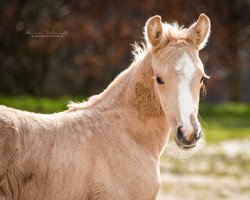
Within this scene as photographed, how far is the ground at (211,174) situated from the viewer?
438 inches

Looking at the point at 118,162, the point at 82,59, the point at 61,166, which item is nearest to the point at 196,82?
the point at 118,162

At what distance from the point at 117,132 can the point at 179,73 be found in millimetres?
871

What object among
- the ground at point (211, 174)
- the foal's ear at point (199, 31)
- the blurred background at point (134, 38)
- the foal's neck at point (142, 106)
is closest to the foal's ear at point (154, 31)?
the foal's neck at point (142, 106)

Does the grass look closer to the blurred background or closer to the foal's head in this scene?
the blurred background

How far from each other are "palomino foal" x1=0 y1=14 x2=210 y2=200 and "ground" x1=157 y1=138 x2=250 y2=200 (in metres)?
3.66

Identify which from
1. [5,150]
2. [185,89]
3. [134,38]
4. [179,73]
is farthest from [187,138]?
[134,38]

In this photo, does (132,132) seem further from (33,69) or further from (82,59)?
(33,69)

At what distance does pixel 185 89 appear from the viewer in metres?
5.41

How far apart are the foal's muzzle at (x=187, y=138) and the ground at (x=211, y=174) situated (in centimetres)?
426

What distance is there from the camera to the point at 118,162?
18.3ft

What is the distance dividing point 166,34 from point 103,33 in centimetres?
1061

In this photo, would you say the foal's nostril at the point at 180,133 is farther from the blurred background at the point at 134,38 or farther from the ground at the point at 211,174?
the blurred background at the point at 134,38

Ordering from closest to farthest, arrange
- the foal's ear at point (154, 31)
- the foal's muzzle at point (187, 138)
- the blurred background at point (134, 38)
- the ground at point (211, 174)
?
the foal's muzzle at point (187, 138) < the foal's ear at point (154, 31) < the ground at point (211, 174) < the blurred background at point (134, 38)

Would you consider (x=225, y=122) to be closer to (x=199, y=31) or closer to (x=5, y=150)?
(x=199, y=31)
